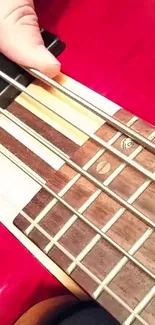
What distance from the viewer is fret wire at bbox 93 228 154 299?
1.55 feet

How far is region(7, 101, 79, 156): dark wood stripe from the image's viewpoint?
0.57 m

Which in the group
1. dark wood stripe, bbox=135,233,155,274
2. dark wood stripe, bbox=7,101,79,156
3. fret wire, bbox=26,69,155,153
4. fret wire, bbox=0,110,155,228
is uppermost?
fret wire, bbox=26,69,155,153

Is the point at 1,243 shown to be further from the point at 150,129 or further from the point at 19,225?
the point at 150,129

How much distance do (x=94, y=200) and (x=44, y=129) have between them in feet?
0.39

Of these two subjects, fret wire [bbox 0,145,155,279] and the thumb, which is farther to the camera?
the thumb

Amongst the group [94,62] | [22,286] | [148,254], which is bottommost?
[22,286]

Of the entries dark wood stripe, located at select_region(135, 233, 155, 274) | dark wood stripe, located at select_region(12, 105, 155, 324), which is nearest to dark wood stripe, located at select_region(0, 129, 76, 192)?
dark wood stripe, located at select_region(12, 105, 155, 324)

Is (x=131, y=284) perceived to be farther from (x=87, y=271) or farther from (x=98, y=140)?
(x=98, y=140)

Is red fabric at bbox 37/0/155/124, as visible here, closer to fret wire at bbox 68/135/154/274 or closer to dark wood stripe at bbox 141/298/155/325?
fret wire at bbox 68/135/154/274

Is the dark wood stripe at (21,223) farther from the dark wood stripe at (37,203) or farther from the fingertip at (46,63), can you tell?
the fingertip at (46,63)

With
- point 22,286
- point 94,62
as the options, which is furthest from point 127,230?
point 94,62

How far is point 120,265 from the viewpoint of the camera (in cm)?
48

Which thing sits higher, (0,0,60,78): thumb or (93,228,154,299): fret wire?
(0,0,60,78): thumb

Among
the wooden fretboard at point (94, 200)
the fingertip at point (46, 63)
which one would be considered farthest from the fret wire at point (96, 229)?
the fingertip at point (46, 63)
